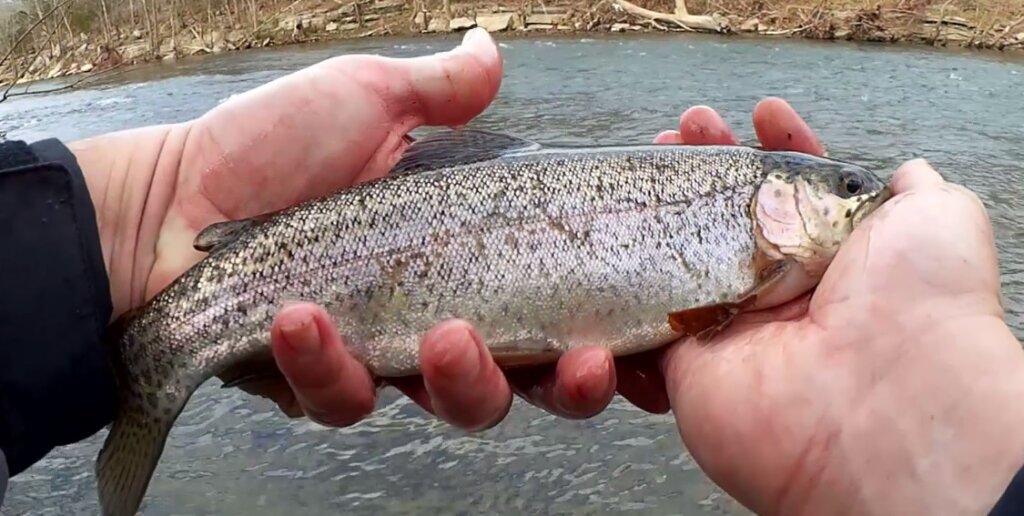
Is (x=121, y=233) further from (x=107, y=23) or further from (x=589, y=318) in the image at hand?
(x=107, y=23)

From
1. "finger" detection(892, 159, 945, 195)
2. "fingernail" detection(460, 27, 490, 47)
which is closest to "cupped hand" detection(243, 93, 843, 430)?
"finger" detection(892, 159, 945, 195)

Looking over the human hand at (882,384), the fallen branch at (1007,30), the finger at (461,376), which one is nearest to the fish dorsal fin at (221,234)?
the finger at (461,376)

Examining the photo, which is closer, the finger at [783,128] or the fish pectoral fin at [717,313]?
the fish pectoral fin at [717,313]

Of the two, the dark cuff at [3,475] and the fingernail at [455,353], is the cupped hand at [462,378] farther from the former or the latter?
the dark cuff at [3,475]

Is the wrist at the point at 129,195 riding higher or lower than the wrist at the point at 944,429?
higher

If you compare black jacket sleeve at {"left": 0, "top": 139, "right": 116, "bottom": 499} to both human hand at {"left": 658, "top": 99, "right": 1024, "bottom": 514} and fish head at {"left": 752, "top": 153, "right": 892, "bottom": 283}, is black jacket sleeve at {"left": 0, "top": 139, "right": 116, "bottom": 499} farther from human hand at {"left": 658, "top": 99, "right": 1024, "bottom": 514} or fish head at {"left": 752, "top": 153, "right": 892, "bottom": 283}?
fish head at {"left": 752, "top": 153, "right": 892, "bottom": 283}

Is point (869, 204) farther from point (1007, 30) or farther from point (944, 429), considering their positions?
point (1007, 30)

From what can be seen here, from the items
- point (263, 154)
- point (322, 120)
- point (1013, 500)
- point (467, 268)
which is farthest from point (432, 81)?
point (1013, 500)
